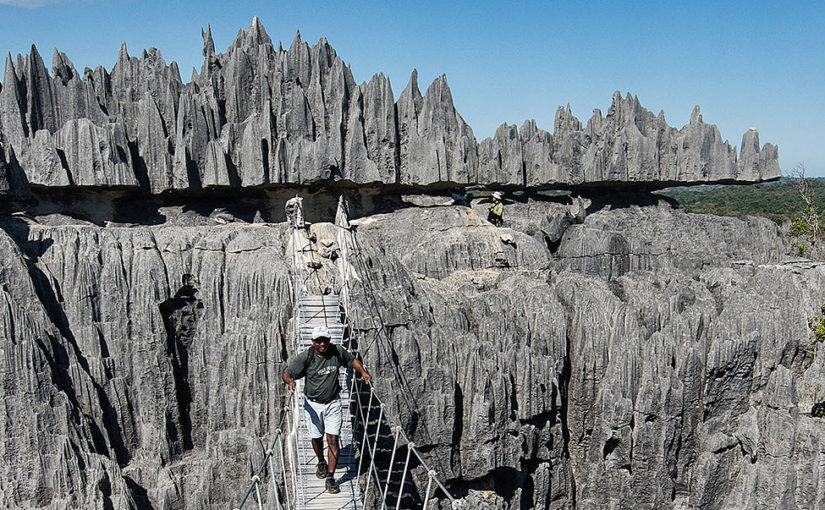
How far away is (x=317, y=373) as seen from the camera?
25.3ft

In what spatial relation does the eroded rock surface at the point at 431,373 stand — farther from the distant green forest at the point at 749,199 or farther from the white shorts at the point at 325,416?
the distant green forest at the point at 749,199

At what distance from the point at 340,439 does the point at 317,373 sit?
4.60 ft

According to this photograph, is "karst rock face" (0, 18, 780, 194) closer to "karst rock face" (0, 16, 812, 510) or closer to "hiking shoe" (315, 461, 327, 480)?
"karst rock face" (0, 16, 812, 510)

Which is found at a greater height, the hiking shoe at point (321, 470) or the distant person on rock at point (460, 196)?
the distant person on rock at point (460, 196)

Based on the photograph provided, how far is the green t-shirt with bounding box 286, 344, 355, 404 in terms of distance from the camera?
772cm

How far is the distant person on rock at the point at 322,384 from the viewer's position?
770cm

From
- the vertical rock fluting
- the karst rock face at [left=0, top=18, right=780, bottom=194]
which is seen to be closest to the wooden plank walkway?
the vertical rock fluting

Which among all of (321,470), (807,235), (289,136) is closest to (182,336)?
(289,136)

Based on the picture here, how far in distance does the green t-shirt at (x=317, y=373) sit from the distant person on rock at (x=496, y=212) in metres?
14.1

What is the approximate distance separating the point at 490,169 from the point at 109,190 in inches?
385

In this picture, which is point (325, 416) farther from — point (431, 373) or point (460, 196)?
point (460, 196)

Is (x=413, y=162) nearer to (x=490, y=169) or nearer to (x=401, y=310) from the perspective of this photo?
(x=490, y=169)

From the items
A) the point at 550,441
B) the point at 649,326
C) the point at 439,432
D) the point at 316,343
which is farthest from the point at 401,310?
the point at 316,343

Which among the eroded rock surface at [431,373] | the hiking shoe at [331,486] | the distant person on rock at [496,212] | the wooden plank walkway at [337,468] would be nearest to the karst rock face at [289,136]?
the distant person on rock at [496,212]
